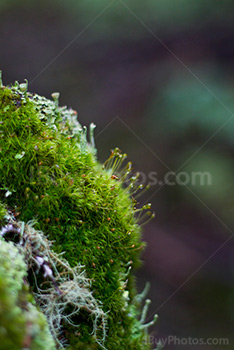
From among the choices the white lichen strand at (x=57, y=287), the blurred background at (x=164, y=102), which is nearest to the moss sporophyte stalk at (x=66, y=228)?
the white lichen strand at (x=57, y=287)

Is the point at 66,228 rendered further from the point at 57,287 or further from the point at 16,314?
the point at 16,314

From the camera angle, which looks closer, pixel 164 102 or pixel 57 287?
pixel 57 287

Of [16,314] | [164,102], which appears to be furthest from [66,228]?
[164,102]

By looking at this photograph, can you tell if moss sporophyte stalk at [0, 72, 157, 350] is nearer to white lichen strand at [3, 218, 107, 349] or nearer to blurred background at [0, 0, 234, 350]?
white lichen strand at [3, 218, 107, 349]

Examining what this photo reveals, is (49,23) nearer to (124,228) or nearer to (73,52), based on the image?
(73,52)

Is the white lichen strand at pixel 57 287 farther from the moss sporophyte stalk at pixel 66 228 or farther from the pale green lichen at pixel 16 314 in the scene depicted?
the pale green lichen at pixel 16 314

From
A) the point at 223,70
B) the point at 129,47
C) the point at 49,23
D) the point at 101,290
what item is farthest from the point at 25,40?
the point at 101,290

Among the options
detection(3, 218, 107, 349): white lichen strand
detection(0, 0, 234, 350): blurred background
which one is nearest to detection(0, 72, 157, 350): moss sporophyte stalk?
detection(3, 218, 107, 349): white lichen strand
